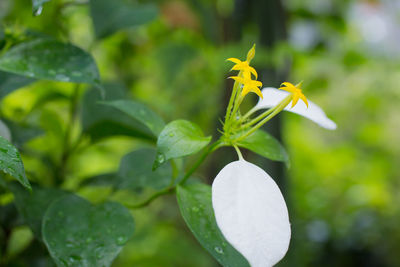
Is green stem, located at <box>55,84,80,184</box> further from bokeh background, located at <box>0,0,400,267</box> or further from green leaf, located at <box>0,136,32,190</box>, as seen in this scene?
green leaf, located at <box>0,136,32,190</box>

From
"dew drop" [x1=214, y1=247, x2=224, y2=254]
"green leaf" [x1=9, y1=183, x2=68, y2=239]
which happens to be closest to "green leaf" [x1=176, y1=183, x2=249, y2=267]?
"dew drop" [x1=214, y1=247, x2=224, y2=254]

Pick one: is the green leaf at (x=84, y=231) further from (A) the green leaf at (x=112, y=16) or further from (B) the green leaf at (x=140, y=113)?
(A) the green leaf at (x=112, y=16)

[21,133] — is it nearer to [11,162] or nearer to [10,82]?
[10,82]

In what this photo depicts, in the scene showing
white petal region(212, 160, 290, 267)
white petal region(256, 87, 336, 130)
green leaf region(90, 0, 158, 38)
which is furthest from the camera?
green leaf region(90, 0, 158, 38)

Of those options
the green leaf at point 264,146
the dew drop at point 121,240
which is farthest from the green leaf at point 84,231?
the green leaf at point 264,146

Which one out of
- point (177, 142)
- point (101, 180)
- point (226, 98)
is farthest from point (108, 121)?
point (226, 98)
